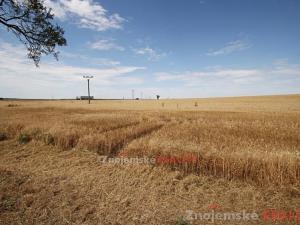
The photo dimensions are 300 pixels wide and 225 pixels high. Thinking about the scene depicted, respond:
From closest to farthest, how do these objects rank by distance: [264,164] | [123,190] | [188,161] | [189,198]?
[189,198] → [123,190] → [264,164] → [188,161]

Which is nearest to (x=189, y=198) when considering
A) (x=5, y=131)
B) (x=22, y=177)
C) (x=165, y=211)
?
(x=165, y=211)

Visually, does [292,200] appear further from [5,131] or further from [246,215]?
[5,131]

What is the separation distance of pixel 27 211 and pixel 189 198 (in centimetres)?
415

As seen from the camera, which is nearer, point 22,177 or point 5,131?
point 22,177

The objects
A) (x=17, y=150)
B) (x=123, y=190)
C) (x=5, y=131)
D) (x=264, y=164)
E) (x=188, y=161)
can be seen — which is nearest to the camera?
(x=123, y=190)

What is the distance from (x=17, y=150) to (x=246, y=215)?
34.5 feet

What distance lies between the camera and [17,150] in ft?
34.8

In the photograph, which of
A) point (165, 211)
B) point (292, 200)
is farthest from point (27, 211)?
point (292, 200)

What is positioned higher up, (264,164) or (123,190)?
(264,164)

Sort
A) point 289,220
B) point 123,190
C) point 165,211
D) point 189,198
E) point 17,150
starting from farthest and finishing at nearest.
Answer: point 17,150
point 123,190
point 189,198
point 165,211
point 289,220

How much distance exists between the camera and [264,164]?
6836 mm

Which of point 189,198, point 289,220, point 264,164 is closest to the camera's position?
point 289,220

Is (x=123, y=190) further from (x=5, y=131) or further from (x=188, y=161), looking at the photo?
(x=5, y=131)

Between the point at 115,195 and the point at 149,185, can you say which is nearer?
the point at 115,195
